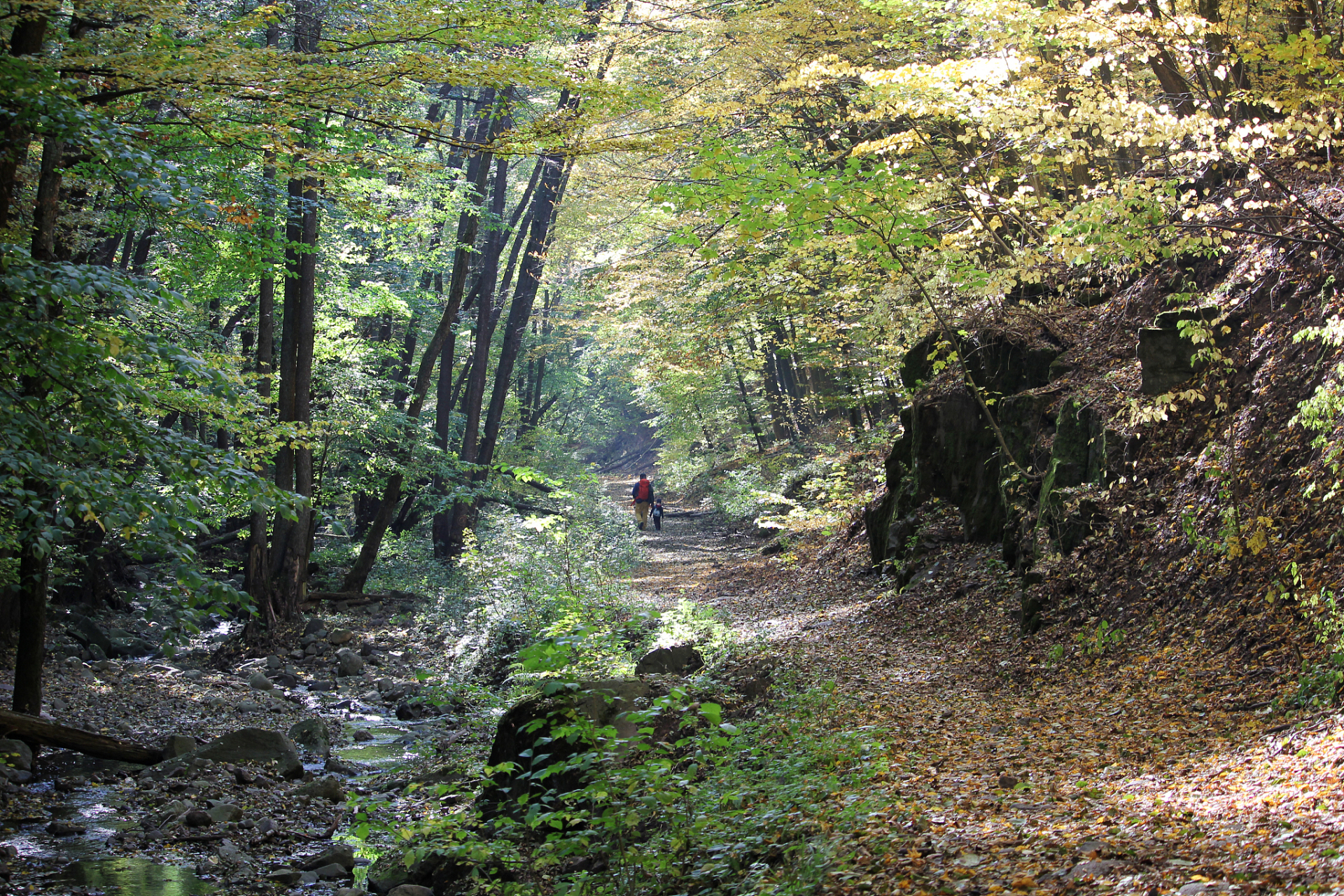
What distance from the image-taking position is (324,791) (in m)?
7.68

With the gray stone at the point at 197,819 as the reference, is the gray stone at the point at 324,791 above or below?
below

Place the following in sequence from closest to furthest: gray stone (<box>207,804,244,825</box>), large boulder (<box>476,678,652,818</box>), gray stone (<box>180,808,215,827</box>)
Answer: large boulder (<box>476,678,652,818</box>)
gray stone (<box>180,808,215,827</box>)
gray stone (<box>207,804,244,825</box>)

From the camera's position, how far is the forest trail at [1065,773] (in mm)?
3471

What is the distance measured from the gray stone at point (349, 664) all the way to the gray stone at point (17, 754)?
17.1ft

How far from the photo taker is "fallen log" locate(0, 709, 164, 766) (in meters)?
6.96

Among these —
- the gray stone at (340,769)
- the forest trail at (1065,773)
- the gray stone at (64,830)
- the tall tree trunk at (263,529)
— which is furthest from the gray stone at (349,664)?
the forest trail at (1065,773)

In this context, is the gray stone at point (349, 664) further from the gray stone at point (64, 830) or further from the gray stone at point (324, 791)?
the gray stone at point (64, 830)

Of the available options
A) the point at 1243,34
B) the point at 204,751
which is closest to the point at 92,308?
the point at 204,751

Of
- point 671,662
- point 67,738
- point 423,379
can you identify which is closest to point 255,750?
point 67,738

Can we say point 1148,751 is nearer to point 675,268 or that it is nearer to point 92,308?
point 92,308

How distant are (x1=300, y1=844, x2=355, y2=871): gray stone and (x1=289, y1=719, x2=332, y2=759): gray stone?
9.25ft

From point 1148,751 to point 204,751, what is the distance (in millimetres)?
7536

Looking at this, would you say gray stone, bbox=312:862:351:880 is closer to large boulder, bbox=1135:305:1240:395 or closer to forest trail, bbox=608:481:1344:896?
forest trail, bbox=608:481:1344:896

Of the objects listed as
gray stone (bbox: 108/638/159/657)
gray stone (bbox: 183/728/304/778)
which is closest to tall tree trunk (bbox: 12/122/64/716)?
gray stone (bbox: 183/728/304/778)
